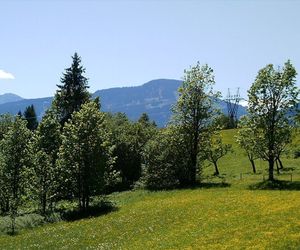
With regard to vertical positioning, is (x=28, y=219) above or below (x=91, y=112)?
below

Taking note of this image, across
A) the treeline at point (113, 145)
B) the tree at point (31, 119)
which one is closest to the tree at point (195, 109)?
the treeline at point (113, 145)

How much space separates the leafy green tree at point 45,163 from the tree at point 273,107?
26094mm

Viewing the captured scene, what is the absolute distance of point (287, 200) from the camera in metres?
40.2

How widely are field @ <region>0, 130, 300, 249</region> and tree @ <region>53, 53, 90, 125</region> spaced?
28.5 meters

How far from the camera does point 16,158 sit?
56.9 m

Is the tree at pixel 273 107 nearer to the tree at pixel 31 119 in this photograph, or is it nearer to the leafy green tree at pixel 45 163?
the leafy green tree at pixel 45 163

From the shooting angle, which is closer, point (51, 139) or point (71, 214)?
point (71, 214)

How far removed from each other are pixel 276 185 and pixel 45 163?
1101 inches

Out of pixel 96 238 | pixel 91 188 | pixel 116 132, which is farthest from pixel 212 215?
pixel 116 132

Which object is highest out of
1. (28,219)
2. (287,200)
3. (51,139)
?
(51,139)

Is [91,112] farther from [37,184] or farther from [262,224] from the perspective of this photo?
[262,224]

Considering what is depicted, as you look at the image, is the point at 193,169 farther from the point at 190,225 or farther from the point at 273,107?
the point at 190,225

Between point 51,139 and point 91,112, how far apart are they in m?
7.95

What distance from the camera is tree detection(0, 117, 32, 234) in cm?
5631
